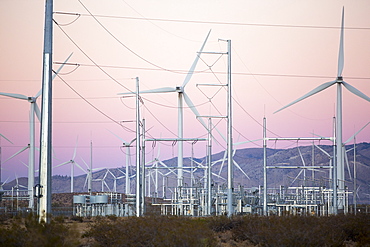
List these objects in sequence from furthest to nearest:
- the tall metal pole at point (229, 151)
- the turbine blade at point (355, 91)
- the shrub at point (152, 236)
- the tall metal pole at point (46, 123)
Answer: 1. the turbine blade at point (355, 91)
2. the tall metal pole at point (229, 151)
3. the tall metal pole at point (46, 123)
4. the shrub at point (152, 236)

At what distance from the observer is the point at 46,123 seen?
21469mm

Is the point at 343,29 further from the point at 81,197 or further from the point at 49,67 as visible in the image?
the point at 49,67

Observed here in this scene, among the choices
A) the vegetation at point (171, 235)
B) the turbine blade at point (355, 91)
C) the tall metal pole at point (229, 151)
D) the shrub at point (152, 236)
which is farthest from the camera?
the turbine blade at point (355, 91)

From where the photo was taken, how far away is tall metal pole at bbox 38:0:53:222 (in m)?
21.0

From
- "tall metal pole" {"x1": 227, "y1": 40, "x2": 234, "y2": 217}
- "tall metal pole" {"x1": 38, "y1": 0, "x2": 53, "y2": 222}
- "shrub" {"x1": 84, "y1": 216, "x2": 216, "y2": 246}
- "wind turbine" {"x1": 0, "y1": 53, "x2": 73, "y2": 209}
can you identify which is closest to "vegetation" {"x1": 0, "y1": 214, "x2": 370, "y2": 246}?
"shrub" {"x1": 84, "y1": 216, "x2": 216, "y2": 246}

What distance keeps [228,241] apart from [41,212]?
10.9 metres

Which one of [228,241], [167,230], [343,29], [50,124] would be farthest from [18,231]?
[343,29]

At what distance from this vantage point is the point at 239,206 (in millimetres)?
53281

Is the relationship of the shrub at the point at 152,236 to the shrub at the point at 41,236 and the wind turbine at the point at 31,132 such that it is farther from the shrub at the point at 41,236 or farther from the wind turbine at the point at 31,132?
the wind turbine at the point at 31,132

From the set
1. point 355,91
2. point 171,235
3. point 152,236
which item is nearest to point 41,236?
point 171,235

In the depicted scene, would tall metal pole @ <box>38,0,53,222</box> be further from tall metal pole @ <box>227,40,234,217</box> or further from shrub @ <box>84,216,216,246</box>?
tall metal pole @ <box>227,40,234,217</box>

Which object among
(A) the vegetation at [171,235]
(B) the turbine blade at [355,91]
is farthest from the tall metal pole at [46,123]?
(B) the turbine blade at [355,91]

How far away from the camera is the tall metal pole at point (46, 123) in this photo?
21.0 meters

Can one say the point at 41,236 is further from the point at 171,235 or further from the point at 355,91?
the point at 355,91
